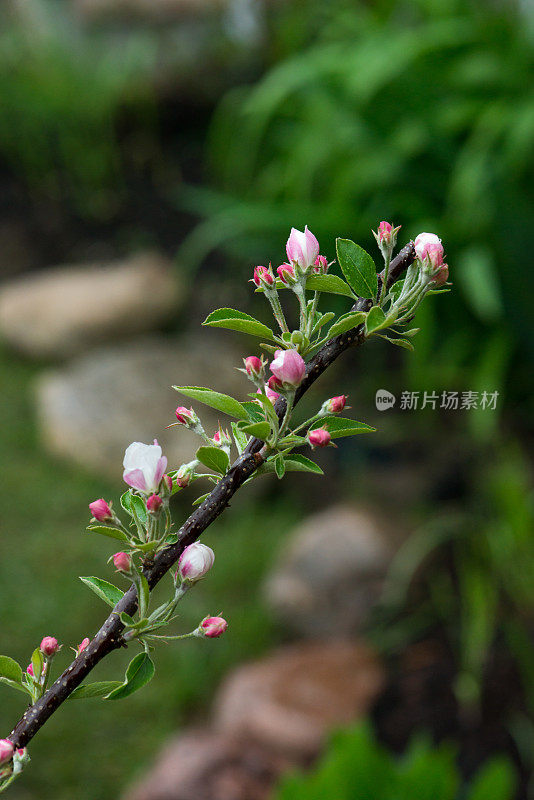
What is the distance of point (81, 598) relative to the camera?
1720 millimetres

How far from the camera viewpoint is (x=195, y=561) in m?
0.21

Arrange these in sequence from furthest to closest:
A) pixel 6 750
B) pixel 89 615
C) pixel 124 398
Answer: pixel 124 398 → pixel 89 615 → pixel 6 750

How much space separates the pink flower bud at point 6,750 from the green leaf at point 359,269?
0.44ft

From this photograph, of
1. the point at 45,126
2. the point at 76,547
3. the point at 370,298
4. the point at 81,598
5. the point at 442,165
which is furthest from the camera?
the point at 45,126

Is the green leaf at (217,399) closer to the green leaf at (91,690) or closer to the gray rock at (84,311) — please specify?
the green leaf at (91,690)

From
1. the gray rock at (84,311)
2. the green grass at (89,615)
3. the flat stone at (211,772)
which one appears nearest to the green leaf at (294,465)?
the green grass at (89,615)

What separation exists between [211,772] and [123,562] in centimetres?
128

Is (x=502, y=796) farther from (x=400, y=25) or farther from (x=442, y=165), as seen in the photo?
(x=400, y=25)

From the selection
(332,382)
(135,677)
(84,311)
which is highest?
(135,677)

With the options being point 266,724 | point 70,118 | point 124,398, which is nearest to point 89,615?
point 266,724

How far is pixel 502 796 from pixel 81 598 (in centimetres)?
102

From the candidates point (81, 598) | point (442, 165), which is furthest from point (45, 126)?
point (81, 598)

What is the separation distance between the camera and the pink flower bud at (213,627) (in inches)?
8.6

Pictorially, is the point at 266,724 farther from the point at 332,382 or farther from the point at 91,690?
the point at 91,690
